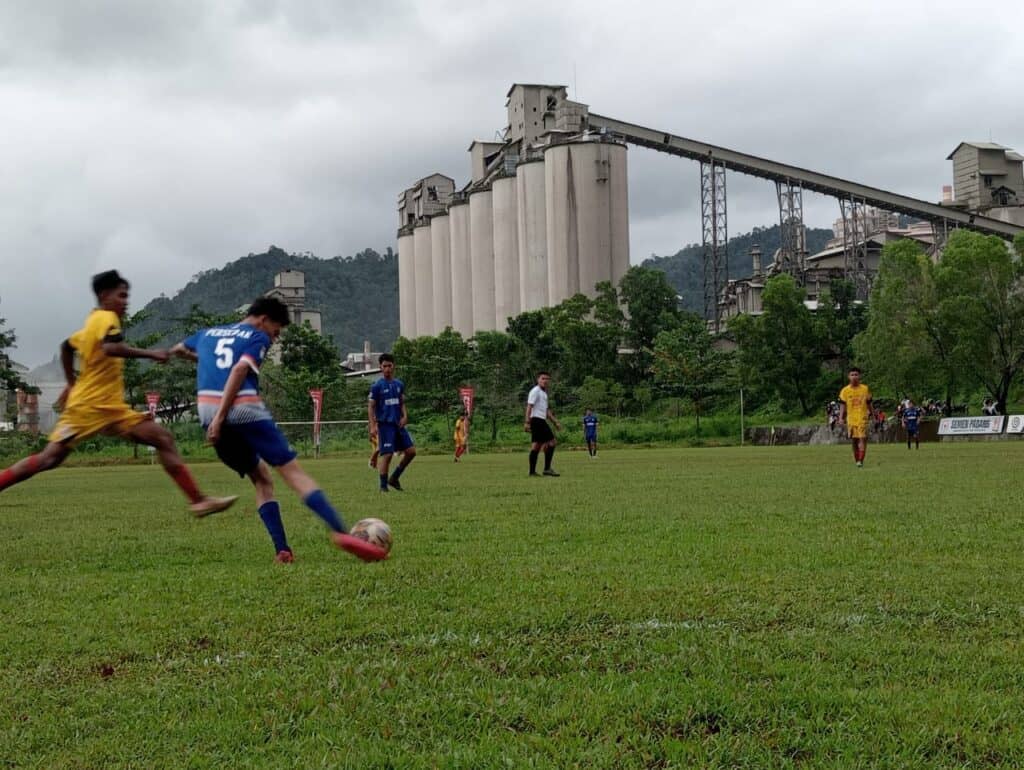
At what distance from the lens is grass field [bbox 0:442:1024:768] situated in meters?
3.71

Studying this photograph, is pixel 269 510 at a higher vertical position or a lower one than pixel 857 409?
lower

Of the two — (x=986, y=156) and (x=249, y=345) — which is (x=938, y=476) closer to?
(x=249, y=345)

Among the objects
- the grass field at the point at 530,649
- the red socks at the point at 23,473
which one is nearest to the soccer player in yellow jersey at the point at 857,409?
the grass field at the point at 530,649

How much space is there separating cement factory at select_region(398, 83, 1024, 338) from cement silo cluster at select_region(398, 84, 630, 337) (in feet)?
0.31

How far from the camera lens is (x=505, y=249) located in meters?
82.1

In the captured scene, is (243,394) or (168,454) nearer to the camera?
(243,394)

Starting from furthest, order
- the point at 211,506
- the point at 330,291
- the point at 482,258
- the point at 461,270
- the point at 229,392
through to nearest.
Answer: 1. the point at 330,291
2. the point at 461,270
3. the point at 482,258
4. the point at 211,506
5. the point at 229,392

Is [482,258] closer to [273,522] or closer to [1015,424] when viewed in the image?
[1015,424]

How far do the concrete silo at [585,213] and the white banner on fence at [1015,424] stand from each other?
3500 cm

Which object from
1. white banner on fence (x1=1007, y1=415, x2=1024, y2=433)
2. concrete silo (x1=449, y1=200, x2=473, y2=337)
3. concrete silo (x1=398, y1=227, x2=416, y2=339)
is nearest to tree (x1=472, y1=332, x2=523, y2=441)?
concrete silo (x1=449, y1=200, x2=473, y2=337)

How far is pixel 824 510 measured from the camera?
11.5m

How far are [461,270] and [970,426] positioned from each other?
52.0m

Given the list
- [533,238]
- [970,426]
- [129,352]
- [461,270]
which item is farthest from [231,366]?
[461,270]

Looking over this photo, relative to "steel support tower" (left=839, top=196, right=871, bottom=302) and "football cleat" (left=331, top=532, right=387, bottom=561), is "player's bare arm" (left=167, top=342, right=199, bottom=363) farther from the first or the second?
"steel support tower" (left=839, top=196, right=871, bottom=302)
